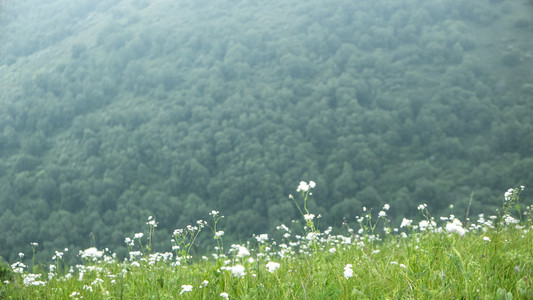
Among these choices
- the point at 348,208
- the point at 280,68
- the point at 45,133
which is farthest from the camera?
the point at 280,68

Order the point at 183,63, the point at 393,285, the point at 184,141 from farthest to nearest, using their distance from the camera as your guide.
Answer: the point at 183,63 < the point at 184,141 < the point at 393,285

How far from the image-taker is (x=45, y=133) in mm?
72250

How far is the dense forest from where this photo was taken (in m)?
54.3

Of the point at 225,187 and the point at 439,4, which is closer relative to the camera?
the point at 225,187

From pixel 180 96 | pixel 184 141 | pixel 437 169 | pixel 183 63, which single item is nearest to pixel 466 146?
pixel 437 169

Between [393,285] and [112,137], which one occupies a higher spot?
[393,285]

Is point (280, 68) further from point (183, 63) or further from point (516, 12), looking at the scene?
point (516, 12)

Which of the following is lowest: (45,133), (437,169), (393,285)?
(437,169)

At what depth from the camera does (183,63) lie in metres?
82.8

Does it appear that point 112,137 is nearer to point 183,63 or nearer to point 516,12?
point 183,63

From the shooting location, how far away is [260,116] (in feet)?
224

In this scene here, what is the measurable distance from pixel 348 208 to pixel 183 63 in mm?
47817

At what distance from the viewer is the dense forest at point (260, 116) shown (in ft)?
178

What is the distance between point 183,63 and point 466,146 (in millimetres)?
53488
